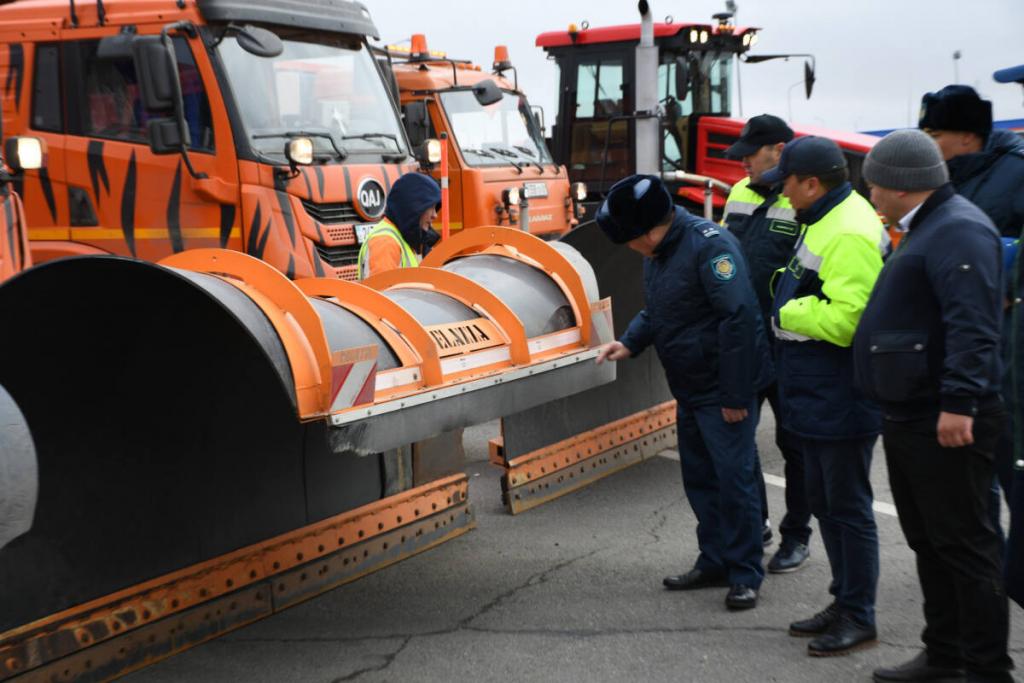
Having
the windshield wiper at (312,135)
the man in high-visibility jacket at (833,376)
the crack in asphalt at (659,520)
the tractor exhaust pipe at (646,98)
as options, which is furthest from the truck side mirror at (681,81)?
the man in high-visibility jacket at (833,376)

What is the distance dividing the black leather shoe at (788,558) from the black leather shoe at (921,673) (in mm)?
1063

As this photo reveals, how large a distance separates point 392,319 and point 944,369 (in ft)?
6.29

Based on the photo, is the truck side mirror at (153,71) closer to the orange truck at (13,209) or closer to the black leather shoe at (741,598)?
the orange truck at (13,209)

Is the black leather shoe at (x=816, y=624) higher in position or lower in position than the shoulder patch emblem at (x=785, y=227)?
lower

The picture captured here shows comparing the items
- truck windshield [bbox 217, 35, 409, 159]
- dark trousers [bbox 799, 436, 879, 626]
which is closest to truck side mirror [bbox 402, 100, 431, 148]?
truck windshield [bbox 217, 35, 409, 159]

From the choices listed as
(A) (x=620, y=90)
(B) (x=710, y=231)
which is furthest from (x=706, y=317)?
(A) (x=620, y=90)

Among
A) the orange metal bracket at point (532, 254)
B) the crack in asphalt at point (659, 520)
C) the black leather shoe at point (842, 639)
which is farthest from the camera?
the crack in asphalt at point (659, 520)

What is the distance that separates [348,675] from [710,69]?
436 inches

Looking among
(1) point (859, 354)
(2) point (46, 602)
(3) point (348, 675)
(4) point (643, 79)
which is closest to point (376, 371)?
(3) point (348, 675)

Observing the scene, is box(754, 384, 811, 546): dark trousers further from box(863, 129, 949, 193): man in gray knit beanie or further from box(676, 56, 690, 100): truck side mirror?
box(676, 56, 690, 100): truck side mirror

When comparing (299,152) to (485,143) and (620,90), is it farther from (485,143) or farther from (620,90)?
(620,90)

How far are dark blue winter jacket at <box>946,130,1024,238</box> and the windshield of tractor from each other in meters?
9.15

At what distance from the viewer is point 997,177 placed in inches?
164

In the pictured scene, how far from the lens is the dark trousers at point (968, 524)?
3.24m
